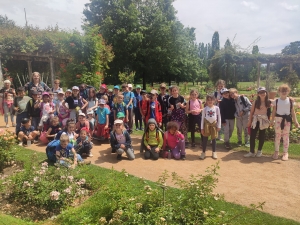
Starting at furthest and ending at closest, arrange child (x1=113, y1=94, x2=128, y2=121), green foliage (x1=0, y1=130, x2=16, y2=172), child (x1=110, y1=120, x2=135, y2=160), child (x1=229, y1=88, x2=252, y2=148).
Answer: child (x1=113, y1=94, x2=128, y2=121) → child (x1=229, y1=88, x2=252, y2=148) → child (x1=110, y1=120, x2=135, y2=160) → green foliage (x1=0, y1=130, x2=16, y2=172)

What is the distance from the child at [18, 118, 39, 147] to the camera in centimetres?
718

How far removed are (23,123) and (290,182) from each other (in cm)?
679

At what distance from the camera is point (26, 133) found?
731 cm

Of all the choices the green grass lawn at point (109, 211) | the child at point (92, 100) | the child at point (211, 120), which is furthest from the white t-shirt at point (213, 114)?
the child at point (92, 100)

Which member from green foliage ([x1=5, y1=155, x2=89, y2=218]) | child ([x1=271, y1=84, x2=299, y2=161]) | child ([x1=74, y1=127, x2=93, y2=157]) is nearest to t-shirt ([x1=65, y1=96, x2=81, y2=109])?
child ([x1=74, y1=127, x2=93, y2=157])

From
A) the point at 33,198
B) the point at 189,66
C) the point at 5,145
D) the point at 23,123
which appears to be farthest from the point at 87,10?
the point at 33,198

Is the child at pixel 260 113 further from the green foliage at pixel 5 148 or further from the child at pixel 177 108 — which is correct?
the green foliage at pixel 5 148

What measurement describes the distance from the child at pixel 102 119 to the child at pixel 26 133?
6.03 feet

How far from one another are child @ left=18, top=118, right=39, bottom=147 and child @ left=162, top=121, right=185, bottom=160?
3916 millimetres

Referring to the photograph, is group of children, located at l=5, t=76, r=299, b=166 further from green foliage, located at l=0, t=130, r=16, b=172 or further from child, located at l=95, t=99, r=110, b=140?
green foliage, located at l=0, t=130, r=16, b=172

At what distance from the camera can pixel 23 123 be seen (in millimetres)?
7238

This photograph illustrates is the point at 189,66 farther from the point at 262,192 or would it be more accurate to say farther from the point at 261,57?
the point at 262,192

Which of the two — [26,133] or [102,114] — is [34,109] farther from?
[102,114]

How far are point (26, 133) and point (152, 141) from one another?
383cm
